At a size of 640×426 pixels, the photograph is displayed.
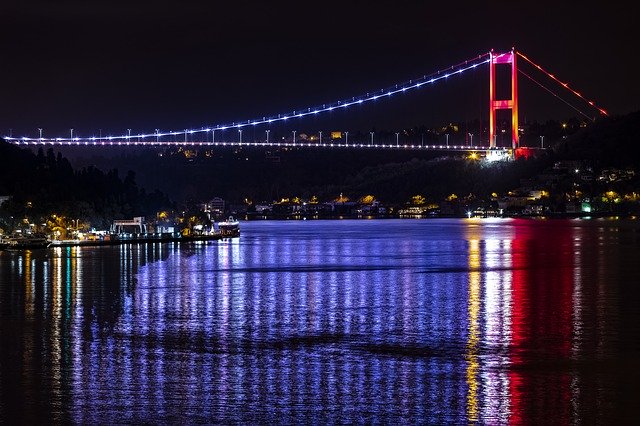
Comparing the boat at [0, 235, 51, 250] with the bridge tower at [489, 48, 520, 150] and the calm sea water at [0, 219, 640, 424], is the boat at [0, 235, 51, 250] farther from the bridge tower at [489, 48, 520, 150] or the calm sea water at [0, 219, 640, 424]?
the bridge tower at [489, 48, 520, 150]

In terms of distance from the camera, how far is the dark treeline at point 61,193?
38.7 metres

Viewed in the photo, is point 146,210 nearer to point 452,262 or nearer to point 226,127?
point 226,127

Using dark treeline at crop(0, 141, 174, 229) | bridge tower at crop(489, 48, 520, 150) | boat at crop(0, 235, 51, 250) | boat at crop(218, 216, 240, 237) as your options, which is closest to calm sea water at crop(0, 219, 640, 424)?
boat at crop(0, 235, 51, 250)

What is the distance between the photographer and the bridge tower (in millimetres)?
55188

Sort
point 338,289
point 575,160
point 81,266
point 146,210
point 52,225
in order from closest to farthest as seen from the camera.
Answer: point 338,289 → point 81,266 → point 52,225 → point 146,210 → point 575,160

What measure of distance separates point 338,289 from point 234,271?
197 inches

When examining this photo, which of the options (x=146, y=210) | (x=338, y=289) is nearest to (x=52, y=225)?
(x=146, y=210)

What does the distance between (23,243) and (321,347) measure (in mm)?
25462

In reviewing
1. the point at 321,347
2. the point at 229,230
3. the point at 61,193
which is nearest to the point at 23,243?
the point at 61,193

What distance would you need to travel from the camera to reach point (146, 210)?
49.2 m

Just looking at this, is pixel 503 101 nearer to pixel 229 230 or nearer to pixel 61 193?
pixel 229 230

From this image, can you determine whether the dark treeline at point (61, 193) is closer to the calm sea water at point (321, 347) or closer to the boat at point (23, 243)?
the boat at point (23, 243)

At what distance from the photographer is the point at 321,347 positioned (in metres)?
10.0

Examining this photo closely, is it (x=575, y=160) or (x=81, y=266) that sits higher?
(x=575, y=160)
